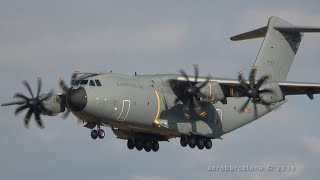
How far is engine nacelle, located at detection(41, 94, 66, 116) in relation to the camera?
143 feet

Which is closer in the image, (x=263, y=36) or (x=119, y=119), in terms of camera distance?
(x=119, y=119)

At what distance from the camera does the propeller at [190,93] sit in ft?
136

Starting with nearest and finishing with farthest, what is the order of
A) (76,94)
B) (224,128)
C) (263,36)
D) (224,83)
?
(76,94) < (224,83) < (224,128) < (263,36)

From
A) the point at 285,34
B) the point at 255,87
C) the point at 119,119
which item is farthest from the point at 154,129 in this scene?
the point at 285,34

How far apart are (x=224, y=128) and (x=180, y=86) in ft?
12.3

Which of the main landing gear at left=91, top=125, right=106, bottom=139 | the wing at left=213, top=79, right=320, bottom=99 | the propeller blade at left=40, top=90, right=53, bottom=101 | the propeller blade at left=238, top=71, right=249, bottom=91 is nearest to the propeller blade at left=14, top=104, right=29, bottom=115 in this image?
the propeller blade at left=40, top=90, right=53, bottom=101

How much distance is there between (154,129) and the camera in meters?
42.4

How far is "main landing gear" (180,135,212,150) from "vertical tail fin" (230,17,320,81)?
4.70m

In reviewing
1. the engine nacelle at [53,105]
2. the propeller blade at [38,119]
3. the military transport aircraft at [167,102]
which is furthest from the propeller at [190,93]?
the propeller blade at [38,119]

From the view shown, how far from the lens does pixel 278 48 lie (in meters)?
46.8

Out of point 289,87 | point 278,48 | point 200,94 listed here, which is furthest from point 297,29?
point 200,94

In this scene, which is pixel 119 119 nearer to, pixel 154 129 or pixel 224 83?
pixel 154 129

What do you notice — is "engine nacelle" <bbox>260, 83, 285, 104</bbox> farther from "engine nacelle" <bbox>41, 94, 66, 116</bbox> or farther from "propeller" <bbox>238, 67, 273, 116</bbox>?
"engine nacelle" <bbox>41, 94, 66, 116</bbox>

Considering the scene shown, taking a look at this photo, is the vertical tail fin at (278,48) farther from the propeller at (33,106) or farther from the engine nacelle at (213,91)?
the propeller at (33,106)
